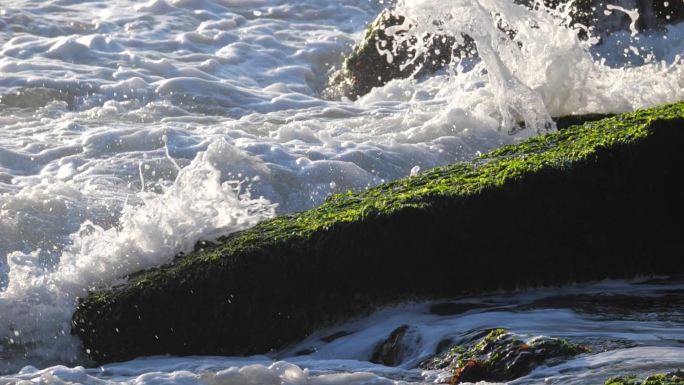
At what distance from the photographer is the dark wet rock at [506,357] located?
3.70 m

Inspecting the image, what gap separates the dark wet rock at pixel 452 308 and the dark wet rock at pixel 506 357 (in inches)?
25.5

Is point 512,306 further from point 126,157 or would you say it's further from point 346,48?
point 346,48

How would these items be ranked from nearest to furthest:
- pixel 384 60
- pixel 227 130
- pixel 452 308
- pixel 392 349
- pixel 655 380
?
pixel 655 380
pixel 392 349
pixel 452 308
pixel 227 130
pixel 384 60

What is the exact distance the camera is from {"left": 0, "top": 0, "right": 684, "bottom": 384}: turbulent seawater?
4512 millimetres

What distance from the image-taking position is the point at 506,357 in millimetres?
3771

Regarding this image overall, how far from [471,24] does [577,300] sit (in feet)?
13.2

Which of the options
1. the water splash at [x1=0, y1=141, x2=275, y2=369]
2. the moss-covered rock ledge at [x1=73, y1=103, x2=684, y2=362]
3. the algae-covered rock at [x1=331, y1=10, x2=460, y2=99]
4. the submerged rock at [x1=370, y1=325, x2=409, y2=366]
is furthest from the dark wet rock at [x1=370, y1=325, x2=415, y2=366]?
the algae-covered rock at [x1=331, y1=10, x2=460, y2=99]

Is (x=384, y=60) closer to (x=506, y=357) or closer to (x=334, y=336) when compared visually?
(x=334, y=336)

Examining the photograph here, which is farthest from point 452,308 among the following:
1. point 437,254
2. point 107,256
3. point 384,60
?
point 384,60

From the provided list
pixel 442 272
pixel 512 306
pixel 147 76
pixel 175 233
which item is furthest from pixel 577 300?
pixel 147 76

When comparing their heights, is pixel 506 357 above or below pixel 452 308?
above

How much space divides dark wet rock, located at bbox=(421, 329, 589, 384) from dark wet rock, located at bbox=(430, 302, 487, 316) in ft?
2.13

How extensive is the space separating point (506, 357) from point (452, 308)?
34.6 inches

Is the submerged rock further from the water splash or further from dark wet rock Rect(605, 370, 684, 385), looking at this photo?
the water splash
